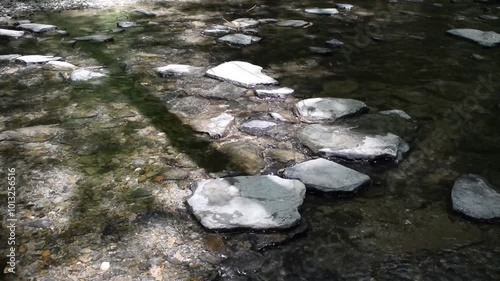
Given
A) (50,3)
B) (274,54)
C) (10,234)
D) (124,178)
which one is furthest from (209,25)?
(10,234)

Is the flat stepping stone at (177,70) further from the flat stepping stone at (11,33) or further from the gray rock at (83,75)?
the flat stepping stone at (11,33)

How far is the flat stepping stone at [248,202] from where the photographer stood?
1.31 metres

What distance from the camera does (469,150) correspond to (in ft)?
5.87

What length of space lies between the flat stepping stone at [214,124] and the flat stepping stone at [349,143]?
1.16 ft

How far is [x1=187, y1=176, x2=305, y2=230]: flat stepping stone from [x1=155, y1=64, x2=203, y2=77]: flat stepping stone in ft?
4.33

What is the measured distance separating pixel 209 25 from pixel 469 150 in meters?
2.81

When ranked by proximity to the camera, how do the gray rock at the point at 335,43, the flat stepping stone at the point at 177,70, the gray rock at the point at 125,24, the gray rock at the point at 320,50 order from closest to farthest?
the flat stepping stone at the point at 177,70 < the gray rock at the point at 320,50 < the gray rock at the point at 335,43 < the gray rock at the point at 125,24

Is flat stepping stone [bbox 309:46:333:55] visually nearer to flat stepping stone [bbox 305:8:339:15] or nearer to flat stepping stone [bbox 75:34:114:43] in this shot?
flat stepping stone [bbox 305:8:339:15]

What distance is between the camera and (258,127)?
1.99m

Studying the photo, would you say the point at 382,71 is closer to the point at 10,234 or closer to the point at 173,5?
the point at 10,234

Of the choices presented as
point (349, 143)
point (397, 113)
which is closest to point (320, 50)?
point (397, 113)

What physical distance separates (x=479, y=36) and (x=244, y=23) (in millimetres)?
2063

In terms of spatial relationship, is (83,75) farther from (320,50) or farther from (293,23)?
(293,23)

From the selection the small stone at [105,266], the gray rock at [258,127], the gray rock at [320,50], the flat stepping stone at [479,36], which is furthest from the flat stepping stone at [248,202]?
the flat stepping stone at [479,36]
